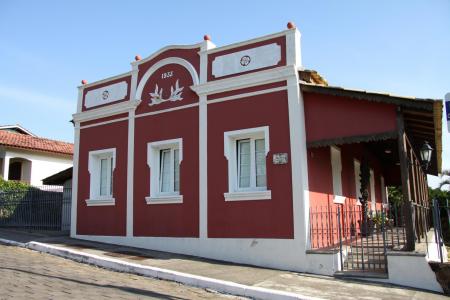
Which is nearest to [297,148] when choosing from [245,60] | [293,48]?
[293,48]

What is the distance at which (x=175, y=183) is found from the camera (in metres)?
11.6

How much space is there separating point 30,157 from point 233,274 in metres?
20.2

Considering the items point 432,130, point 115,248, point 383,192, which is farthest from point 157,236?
point 383,192

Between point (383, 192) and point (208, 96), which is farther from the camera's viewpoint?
point (383, 192)

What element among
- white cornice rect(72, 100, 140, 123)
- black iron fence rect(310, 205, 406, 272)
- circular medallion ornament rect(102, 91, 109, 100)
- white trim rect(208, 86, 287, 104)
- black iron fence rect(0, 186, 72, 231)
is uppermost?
circular medallion ornament rect(102, 91, 109, 100)

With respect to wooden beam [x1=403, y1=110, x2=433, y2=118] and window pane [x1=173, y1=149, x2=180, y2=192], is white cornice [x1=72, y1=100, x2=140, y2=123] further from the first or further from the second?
wooden beam [x1=403, y1=110, x2=433, y2=118]

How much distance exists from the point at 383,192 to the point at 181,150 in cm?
1296

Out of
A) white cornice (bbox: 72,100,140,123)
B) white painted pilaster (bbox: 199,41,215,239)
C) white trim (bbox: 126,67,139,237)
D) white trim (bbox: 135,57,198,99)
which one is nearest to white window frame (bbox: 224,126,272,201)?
white painted pilaster (bbox: 199,41,215,239)

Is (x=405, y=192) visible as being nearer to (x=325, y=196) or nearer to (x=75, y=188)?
(x=325, y=196)

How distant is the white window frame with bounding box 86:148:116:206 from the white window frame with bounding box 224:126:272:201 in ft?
13.1

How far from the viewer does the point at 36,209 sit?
51.3ft

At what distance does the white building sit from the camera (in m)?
24.1

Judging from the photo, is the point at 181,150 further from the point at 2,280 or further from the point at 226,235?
the point at 2,280

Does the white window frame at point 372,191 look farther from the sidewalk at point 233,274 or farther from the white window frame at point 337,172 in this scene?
the sidewalk at point 233,274
